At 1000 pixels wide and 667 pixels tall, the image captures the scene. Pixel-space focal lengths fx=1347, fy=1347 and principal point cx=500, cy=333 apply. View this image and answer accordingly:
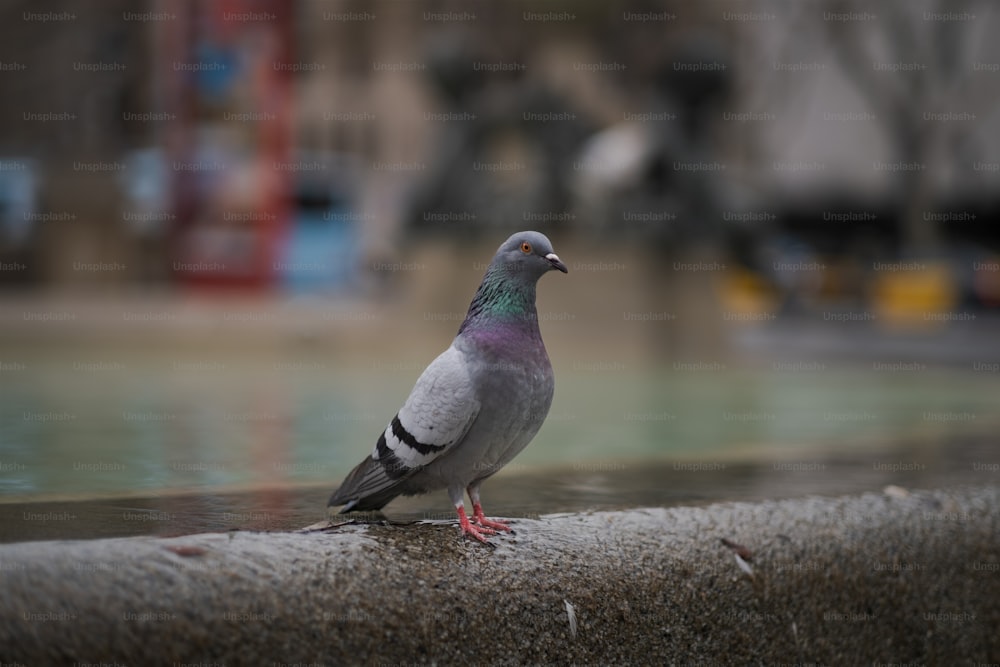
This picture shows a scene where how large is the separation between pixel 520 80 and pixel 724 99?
3338mm

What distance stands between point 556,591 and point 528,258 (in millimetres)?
950

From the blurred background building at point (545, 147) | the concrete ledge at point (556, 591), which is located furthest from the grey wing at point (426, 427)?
the blurred background building at point (545, 147)

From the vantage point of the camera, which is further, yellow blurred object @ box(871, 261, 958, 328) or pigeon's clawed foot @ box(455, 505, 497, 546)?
yellow blurred object @ box(871, 261, 958, 328)

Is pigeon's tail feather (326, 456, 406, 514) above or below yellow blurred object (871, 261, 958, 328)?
below

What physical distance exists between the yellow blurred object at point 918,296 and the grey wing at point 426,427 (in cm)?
2179

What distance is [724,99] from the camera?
17281mm

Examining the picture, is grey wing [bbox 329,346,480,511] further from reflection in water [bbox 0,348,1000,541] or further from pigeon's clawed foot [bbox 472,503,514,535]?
reflection in water [bbox 0,348,1000,541]

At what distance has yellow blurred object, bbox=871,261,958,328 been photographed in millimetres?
25047

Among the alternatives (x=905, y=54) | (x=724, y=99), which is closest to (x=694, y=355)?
(x=724, y=99)

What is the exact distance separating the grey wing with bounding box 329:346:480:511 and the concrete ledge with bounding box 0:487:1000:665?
0.16 meters

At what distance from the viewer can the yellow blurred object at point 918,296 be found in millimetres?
25047

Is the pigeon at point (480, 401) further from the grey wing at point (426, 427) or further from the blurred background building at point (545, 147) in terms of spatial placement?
the blurred background building at point (545, 147)

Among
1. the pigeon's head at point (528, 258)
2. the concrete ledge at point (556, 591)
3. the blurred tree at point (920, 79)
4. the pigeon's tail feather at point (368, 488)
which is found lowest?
the concrete ledge at point (556, 591)

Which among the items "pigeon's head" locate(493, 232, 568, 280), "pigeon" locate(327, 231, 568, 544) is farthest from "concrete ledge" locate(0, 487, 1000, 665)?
"pigeon's head" locate(493, 232, 568, 280)
